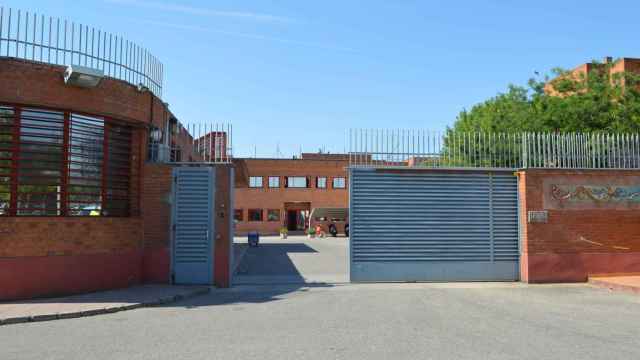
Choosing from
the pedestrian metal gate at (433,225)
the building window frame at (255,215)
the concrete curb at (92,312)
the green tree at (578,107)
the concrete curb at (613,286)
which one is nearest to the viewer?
the concrete curb at (92,312)

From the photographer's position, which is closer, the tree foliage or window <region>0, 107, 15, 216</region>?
window <region>0, 107, 15, 216</region>

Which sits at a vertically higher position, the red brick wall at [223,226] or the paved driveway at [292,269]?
the red brick wall at [223,226]

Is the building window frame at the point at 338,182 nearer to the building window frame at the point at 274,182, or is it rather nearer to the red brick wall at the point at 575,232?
the building window frame at the point at 274,182

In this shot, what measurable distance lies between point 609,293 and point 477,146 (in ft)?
16.0

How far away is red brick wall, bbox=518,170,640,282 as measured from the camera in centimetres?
1527

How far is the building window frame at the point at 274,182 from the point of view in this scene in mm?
A: 59156

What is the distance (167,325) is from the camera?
9.30 m

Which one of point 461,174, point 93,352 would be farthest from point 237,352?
point 461,174

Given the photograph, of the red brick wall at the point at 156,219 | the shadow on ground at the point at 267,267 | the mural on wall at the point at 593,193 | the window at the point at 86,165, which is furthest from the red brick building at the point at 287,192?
the window at the point at 86,165

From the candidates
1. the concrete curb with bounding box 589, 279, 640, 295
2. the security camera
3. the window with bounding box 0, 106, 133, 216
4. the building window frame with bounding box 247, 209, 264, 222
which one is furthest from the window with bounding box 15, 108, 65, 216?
the building window frame with bounding box 247, 209, 264, 222

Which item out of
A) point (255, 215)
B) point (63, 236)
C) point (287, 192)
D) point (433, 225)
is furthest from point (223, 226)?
point (287, 192)

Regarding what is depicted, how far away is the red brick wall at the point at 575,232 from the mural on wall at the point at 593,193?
0.30ft

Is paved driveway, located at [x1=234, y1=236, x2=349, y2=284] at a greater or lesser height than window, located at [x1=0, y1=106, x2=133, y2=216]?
lesser

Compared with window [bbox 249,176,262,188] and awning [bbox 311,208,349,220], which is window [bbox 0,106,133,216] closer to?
awning [bbox 311,208,349,220]
